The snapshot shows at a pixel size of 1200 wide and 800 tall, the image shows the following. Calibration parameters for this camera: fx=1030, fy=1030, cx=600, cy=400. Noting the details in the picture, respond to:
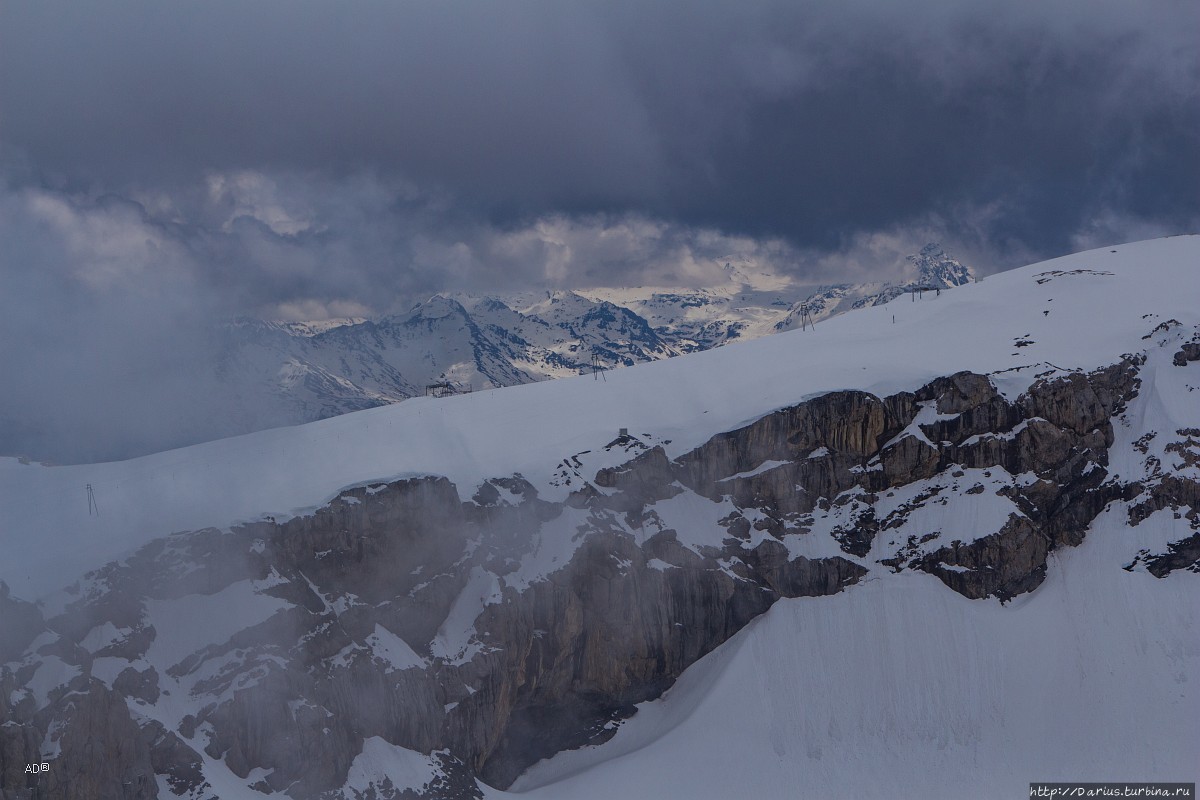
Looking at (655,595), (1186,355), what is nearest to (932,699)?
(655,595)

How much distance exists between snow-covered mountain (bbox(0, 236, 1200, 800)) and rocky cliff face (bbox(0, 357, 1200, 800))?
0.45m

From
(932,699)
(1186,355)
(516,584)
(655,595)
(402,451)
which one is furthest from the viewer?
(1186,355)

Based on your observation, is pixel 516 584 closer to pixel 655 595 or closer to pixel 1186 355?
pixel 655 595

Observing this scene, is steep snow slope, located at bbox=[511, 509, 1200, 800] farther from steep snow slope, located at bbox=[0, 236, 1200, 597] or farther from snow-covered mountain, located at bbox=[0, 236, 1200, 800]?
steep snow slope, located at bbox=[0, 236, 1200, 597]

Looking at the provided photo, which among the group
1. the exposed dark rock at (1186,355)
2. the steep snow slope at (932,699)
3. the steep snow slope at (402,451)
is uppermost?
the exposed dark rock at (1186,355)

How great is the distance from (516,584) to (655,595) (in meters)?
22.8

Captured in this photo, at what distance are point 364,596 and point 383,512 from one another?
42.3 ft

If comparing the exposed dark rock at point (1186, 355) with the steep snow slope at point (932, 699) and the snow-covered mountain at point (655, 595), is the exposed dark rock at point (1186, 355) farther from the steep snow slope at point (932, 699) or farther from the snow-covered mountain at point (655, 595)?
the steep snow slope at point (932, 699)

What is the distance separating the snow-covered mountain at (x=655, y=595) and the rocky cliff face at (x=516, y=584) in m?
0.45

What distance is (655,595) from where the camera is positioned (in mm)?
166250

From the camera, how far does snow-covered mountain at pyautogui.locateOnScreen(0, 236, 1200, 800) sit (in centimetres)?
13800

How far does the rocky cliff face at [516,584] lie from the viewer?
133m

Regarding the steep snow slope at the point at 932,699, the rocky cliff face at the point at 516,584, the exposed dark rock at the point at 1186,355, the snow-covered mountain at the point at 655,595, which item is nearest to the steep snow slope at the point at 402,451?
the snow-covered mountain at the point at 655,595

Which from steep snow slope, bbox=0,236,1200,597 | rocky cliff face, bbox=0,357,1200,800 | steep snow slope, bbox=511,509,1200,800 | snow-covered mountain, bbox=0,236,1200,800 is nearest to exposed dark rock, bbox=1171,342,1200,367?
snow-covered mountain, bbox=0,236,1200,800
